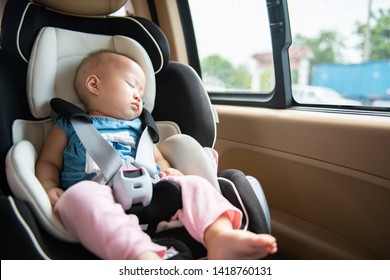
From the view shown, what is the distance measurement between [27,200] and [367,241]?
124cm

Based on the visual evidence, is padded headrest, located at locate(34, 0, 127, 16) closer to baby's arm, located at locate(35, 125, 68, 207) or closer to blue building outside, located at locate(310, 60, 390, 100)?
baby's arm, located at locate(35, 125, 68, 207)

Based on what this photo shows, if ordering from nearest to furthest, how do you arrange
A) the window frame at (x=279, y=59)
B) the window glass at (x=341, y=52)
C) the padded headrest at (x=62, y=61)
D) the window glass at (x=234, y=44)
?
1. the padded headrest at (x=62, y=61)
2. the window glass at (x=341, y=52)
3. the window frame at (x=279, y=59)
4. the window glass at (x=234, y=44)

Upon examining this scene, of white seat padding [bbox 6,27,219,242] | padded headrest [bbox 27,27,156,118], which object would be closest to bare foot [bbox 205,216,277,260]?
white seat padding [bbox 6,27,219,242]

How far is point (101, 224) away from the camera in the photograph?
0.85 meters

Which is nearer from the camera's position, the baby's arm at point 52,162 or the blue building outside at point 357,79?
the baby's arm at point 52,162

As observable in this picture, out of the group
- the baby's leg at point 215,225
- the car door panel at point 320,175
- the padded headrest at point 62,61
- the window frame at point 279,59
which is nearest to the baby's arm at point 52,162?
the padded headrest at point 62,61

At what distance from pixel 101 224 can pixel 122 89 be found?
0.59m

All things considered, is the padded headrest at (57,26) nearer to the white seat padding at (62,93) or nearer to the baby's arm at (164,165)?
the white seat padding at (62,93)

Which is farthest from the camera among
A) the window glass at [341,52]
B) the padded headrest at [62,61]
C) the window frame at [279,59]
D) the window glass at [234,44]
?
the window glass at [234,44]

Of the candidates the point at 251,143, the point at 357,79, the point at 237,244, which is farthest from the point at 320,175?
the point at 237,244

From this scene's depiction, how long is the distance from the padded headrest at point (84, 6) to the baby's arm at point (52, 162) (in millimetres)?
485

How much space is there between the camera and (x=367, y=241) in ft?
4.34

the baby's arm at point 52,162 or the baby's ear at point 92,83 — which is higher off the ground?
the baby's ear at point 92,83

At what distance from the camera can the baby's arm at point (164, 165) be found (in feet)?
4.08
